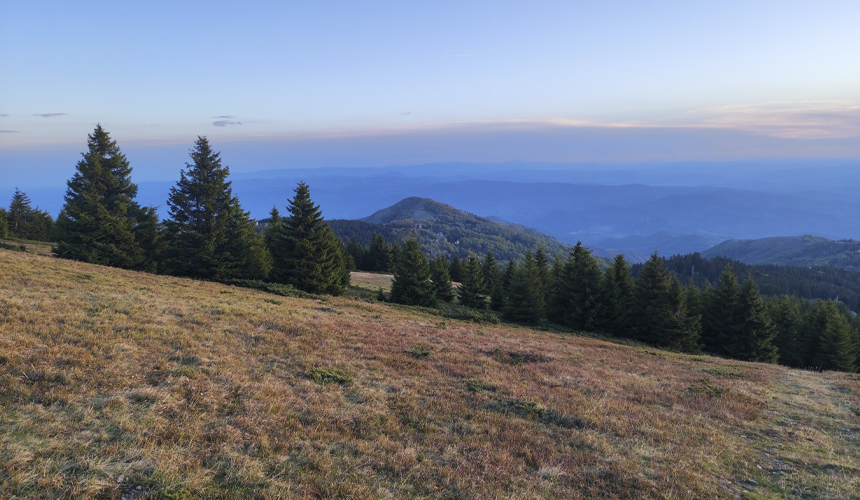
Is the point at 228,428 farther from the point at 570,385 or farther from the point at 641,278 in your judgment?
the point at 641,278

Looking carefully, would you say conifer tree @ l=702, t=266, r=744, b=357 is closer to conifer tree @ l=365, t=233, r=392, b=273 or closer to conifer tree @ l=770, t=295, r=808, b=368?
conifer tree @ l=770, t=295, r=808, b=368

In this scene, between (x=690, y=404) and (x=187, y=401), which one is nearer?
(x=187, y=401)

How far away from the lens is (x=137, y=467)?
5645 mm

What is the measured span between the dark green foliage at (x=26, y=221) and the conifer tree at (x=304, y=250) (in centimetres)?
5704

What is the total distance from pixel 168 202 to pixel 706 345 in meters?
57.3

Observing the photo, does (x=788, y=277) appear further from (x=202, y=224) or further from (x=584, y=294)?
(x=202, y=224)

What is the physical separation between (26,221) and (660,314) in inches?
3900

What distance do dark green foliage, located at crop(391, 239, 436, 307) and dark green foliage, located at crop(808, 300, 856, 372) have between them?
40.3 metres

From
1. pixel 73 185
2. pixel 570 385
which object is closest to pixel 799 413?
pixel 570 385

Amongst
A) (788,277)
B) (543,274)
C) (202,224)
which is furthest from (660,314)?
(788,277)

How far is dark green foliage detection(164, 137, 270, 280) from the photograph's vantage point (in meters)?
34.8

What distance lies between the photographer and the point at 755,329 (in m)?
40.1

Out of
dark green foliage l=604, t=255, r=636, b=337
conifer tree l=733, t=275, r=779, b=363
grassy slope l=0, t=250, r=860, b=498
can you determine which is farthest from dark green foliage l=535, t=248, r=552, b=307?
grassy slope l=0, t=250, r=860, b=498

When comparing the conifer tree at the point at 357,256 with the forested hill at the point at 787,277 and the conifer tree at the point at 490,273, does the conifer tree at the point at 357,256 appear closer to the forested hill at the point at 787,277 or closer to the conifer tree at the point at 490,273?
the conifer tree at the point at 490,273
